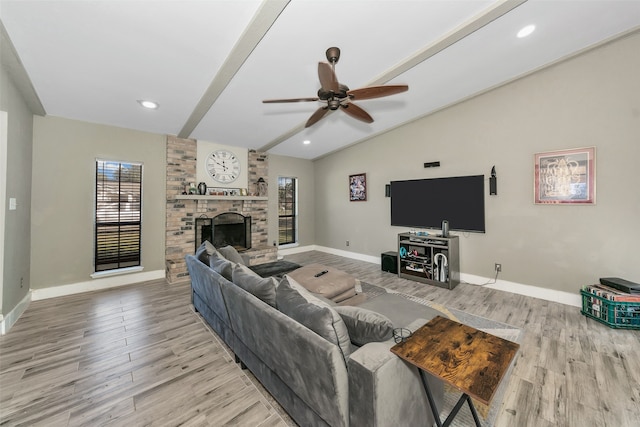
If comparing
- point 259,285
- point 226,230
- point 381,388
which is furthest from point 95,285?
point 381,388

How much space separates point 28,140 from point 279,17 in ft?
12.9

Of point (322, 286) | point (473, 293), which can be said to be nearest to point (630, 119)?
point (473, 293)

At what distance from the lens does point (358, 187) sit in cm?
606

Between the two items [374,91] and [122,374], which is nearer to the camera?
[122,374]

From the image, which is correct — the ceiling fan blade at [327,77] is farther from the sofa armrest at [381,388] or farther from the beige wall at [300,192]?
the beige wall at [300,192]

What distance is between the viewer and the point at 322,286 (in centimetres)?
277

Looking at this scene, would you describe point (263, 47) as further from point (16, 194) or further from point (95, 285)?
point (95, 285)

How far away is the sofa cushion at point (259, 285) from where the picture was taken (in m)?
1.79

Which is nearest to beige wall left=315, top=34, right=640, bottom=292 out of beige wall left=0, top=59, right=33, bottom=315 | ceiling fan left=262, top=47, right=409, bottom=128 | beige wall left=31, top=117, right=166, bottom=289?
ceiling fan left=262, top=47, right=409, bottom=128

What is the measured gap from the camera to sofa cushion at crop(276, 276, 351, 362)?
1.30m

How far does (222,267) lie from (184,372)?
2.96ft

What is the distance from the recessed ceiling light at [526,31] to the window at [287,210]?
17.3 feet

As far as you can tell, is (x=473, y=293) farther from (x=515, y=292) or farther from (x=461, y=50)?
(x=461, y=50)

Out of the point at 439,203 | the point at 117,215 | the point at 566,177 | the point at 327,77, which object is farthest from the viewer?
the point at 439,203
